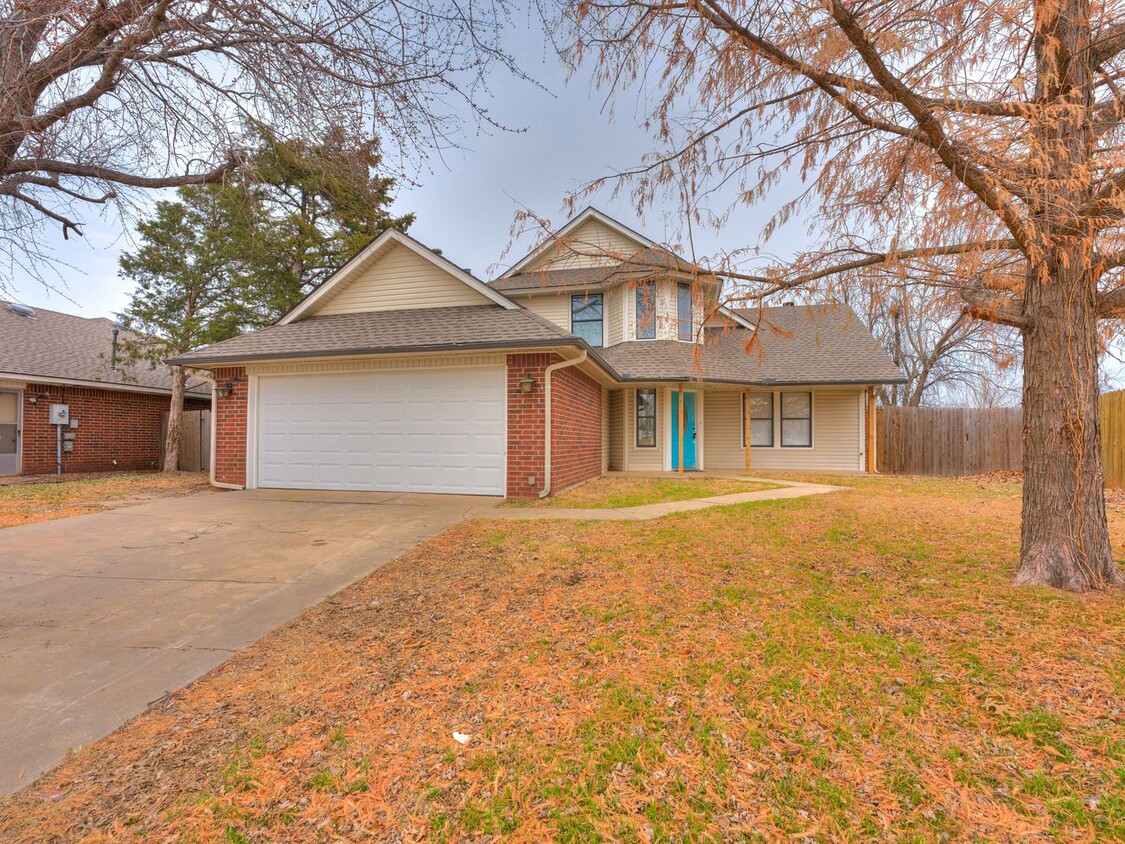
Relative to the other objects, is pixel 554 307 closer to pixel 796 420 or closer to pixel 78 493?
pixel 796 420

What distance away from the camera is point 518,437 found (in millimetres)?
8805

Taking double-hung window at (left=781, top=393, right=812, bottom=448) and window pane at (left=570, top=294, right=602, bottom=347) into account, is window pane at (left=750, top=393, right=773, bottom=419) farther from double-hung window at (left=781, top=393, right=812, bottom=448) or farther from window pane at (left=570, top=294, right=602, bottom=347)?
window pane at (left=570, top=294, right=602, bottom=347)

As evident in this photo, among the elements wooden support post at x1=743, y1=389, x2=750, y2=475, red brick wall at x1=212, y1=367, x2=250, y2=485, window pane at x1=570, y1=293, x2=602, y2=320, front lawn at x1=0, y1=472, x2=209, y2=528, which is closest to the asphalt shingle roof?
red brick wall at x1=212, y1=367, x2=250, y2=485

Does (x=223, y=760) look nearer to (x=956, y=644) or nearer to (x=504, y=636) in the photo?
(x=504, y=636)

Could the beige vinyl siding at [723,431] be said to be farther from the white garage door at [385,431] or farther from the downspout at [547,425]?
the white garage door at [385,431]

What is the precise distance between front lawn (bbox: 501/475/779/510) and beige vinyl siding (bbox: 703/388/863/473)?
10.1ft

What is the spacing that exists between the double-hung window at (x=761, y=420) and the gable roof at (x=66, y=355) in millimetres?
18150

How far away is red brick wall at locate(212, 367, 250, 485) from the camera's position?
33.5 feet

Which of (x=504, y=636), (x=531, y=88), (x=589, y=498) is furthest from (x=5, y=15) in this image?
(x=589, y=498)

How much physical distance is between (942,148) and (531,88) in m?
3.09

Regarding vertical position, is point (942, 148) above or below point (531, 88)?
below

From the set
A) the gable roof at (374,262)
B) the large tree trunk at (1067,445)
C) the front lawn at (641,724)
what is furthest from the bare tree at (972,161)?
the gable roof at (374,262)

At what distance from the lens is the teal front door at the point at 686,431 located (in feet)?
45.0

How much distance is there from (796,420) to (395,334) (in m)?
11.5
